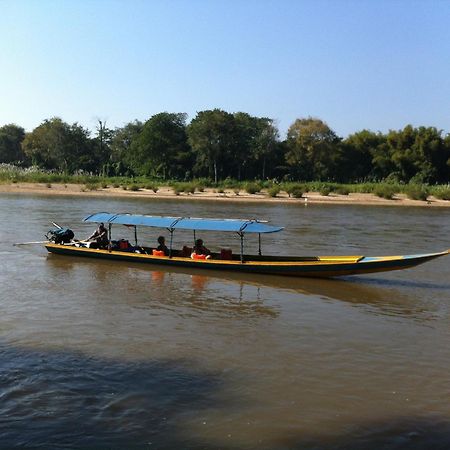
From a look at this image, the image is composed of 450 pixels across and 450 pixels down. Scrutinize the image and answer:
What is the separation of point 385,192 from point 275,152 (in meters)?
17.4

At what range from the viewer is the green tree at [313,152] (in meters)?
63.2

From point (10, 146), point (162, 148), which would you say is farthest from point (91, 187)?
point (10, 146)

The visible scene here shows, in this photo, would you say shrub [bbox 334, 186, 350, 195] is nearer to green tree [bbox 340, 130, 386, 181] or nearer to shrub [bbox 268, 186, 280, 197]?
shrub [bbox 268, 186, 280, 197]

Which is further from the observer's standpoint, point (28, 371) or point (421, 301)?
point (421, 301)

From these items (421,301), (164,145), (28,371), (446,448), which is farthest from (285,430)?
(164,145)

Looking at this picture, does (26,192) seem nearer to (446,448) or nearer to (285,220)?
(285,220)

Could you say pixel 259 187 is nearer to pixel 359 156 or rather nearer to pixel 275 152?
pixel 275 152

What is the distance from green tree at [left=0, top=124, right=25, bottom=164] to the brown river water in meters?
77.6

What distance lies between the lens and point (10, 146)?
302 ft

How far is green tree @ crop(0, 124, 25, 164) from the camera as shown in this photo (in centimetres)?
9112

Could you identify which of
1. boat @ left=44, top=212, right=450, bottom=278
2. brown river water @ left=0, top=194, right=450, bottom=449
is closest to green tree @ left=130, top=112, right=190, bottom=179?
boat @ left=44, top=212, right=450, bottom=278

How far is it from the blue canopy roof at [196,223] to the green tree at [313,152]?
150ft

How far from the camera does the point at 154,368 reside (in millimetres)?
9078

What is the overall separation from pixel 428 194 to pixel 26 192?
1431 inches
